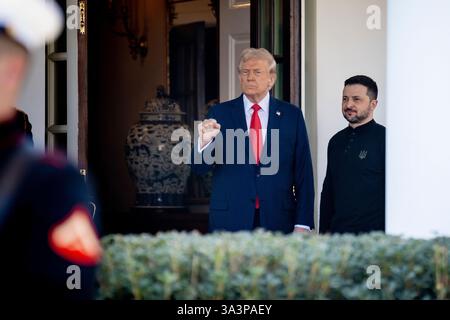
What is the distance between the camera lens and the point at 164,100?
32.0 feet

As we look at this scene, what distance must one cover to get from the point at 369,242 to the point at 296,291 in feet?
1.67

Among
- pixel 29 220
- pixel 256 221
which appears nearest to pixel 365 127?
pixel 256 221

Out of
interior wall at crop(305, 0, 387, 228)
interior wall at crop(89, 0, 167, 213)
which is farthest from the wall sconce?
interior wall at crop(305, 0, 387, 228)

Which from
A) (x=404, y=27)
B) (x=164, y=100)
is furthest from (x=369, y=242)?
(x=164, y=100)

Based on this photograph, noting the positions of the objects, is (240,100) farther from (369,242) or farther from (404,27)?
(369,242)

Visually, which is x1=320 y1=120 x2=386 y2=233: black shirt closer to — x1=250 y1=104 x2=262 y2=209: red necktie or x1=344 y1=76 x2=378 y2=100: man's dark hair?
x1=344 y1=76 x2=378 y2=100: man's dark hair

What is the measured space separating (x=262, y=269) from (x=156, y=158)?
552cm

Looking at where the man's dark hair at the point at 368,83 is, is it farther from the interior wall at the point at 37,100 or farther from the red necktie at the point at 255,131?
the interior wall at the point at 37,100

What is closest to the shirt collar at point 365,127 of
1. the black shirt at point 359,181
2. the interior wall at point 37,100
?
the black shirt at point 359,181

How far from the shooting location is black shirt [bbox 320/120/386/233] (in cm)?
664

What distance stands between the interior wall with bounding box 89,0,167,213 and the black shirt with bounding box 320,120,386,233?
3.98m

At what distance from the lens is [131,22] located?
35.2 ft

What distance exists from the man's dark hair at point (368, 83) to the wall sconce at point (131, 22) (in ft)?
13.7

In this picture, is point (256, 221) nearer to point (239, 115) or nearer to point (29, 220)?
point (239, 115)
